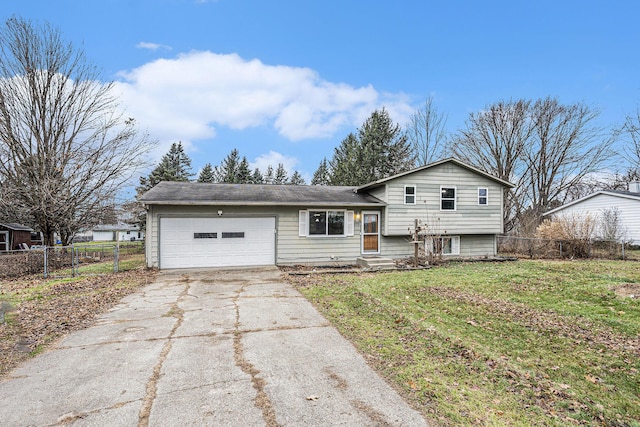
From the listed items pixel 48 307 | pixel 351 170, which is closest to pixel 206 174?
pixel 351 170

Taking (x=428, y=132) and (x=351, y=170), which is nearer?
(x=428, y=132)

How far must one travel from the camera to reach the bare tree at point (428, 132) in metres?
25.3

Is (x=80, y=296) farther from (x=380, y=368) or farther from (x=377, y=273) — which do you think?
(x=377, y=273)

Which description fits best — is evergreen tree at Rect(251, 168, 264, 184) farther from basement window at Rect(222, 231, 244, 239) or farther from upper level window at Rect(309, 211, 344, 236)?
basement window at Rect(222, 231, 244, 239)

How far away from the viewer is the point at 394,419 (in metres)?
2.76

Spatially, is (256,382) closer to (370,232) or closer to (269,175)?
(370,232)

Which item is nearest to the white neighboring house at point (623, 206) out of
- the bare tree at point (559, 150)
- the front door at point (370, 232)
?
the bare tree at point (559, 150)

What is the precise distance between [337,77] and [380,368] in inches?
806

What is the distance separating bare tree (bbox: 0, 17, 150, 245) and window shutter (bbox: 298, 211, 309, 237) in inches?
387

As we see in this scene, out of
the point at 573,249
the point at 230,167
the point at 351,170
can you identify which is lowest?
the point at 573,249

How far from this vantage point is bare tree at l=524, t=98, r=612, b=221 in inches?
899

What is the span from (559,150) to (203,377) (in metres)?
28.7

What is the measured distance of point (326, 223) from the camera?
12906mm

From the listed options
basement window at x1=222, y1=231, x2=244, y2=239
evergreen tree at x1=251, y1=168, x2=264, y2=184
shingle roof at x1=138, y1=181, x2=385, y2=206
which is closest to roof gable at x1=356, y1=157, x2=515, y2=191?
shingle roof at x1=138, y1=181, x2=385, y2=206
